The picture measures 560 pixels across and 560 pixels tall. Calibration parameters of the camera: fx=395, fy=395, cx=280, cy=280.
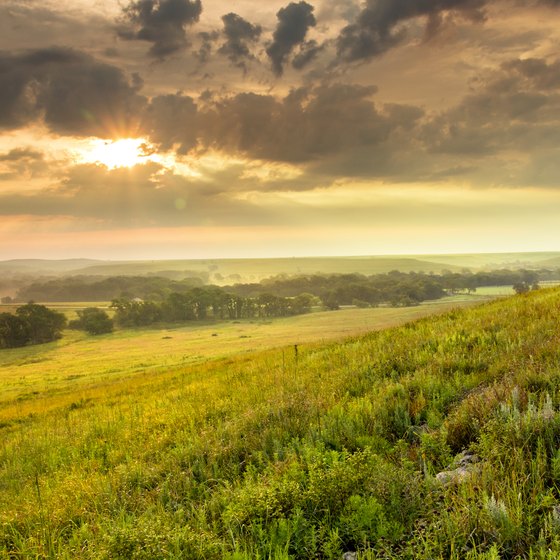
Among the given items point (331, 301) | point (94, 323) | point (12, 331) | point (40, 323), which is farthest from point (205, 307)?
point (12, 331)

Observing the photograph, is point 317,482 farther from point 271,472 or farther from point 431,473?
point 431,473

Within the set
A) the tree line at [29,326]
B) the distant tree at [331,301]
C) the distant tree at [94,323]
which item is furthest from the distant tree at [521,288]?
the tree line at [29,326]

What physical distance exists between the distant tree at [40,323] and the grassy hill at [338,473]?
13264 cm

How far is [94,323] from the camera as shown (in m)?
134

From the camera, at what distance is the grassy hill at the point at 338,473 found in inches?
119

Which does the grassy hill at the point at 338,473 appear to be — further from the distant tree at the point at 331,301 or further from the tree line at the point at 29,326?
the distant tree at the point at 331,301

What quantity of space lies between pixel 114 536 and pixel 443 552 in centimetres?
264

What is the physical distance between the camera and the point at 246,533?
334 centimetres

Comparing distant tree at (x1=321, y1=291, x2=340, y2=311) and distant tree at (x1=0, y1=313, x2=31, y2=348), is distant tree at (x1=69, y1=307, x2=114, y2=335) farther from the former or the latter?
distant tree at (x1=321, y1=291, x2=340, y2=311)

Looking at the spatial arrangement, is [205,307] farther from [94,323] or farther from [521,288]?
[521,288]

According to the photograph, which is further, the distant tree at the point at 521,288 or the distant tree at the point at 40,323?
the distant tree at the point at 40,323

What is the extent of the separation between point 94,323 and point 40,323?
1650 centimetres

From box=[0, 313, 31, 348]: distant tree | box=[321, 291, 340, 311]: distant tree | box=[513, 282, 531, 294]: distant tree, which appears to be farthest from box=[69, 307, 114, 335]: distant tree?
box=[513, 282, 531, 294]: distant tree

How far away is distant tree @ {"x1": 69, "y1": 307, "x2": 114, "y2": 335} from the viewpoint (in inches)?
5276
